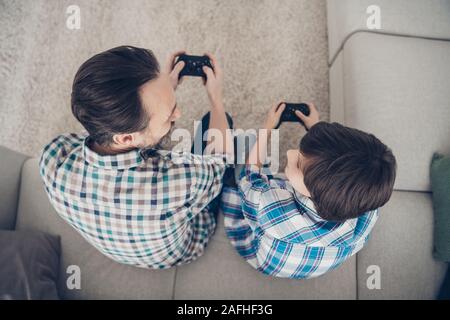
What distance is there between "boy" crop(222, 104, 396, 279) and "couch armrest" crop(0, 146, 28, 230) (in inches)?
28.1

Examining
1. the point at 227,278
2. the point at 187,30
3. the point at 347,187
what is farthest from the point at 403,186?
the point at 187,30

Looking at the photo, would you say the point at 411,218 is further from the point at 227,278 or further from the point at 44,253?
the point at 44,253

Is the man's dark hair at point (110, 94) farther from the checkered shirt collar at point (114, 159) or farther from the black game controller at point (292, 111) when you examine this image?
the black game controller at point (292, 111)

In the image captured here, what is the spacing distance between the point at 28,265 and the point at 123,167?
1.41 ft

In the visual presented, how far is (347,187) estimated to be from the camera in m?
0.68

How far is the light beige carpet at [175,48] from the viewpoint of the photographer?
144cm

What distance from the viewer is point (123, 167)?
2.40 feet

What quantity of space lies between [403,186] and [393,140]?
Answer: 16 centimetres

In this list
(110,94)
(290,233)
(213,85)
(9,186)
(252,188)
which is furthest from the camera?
(213,85)

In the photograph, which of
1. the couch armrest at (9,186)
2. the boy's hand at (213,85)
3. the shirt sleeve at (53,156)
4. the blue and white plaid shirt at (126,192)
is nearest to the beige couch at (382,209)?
the couch armrest at (9,186)

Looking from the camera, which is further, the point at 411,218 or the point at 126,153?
the point at 411,218

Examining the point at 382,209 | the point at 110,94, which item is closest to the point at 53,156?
the point at 110,94

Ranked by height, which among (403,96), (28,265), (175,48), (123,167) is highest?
(175,48)

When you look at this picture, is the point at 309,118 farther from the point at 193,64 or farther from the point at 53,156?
the point at 53,156
